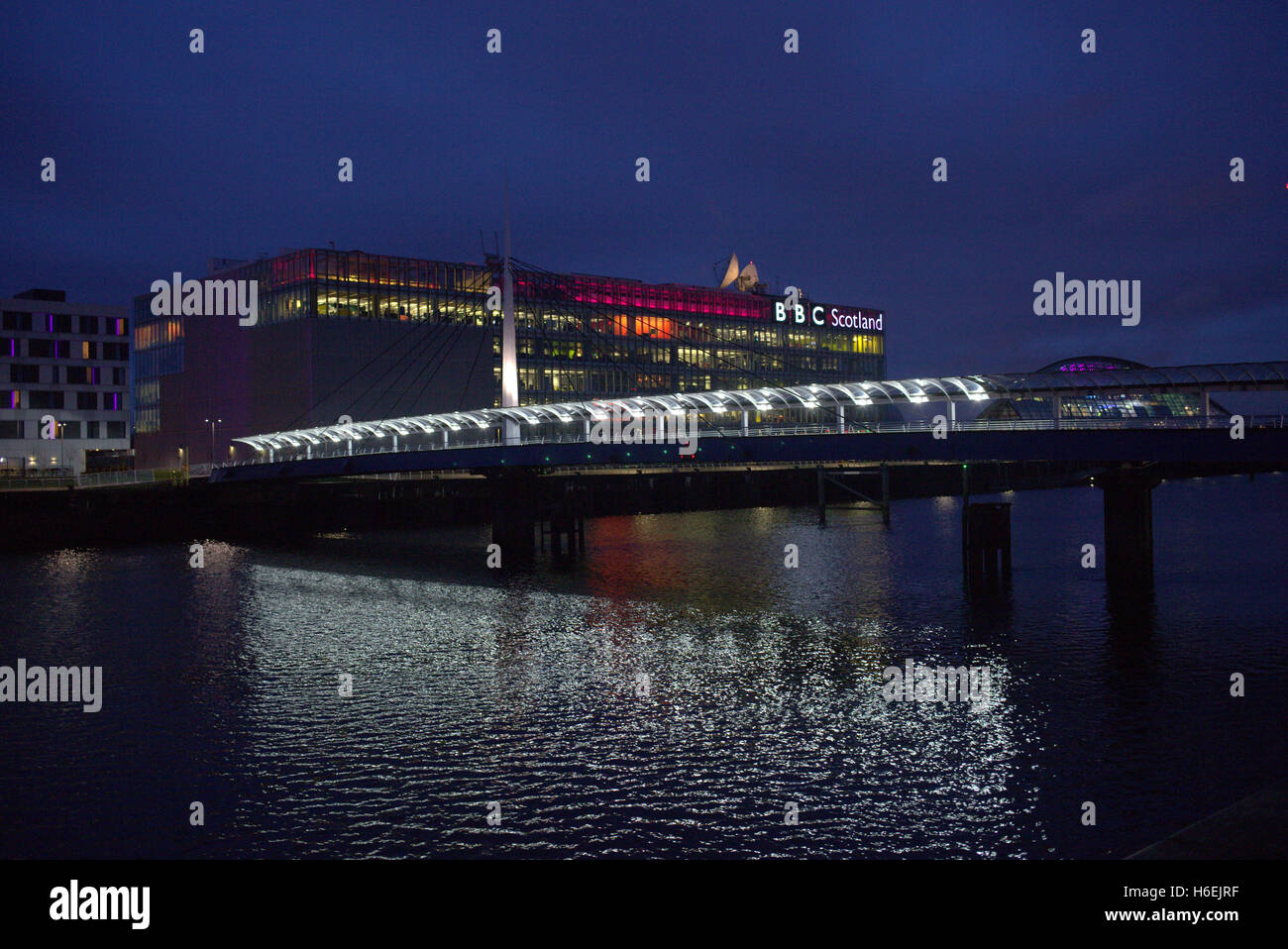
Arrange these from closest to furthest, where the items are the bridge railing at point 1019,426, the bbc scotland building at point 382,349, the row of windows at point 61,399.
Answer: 1. the bridge railing at point 1019,426
2. the bbc scotland building at point 382,349
3. the row of windows at point 61,399

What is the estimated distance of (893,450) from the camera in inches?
1639

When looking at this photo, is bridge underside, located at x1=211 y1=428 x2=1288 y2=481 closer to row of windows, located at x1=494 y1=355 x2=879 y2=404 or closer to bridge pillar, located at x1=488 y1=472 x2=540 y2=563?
bridge pillar, located at x1=488 y1=472 x2=540 y2=563

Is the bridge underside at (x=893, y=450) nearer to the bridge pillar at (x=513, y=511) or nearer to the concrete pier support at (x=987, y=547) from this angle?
the bridge pillar at (x=513, y=511)

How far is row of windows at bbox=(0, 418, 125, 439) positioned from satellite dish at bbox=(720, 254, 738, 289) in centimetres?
7248

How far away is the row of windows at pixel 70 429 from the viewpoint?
93438 mm

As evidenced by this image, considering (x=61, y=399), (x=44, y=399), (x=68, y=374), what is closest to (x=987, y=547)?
(x=44, y=399)

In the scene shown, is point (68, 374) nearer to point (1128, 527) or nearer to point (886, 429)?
point (886, 429)

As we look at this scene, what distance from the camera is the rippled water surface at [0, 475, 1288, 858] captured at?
1803cm

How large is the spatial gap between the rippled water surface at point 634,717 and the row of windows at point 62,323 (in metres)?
54.8

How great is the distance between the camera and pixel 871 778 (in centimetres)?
2031

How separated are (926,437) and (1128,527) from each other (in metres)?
11.5

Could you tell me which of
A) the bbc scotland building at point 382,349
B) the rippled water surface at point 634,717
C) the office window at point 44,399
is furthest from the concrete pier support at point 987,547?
the office window at point 44,399
